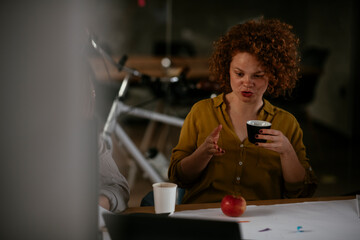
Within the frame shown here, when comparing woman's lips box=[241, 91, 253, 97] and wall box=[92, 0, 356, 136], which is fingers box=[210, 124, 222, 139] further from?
wall box=[92, 0, 356, 136]

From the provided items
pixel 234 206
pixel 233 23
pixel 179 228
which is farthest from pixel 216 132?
pixel 233 23

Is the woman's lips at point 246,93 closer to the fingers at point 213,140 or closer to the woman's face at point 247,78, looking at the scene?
the woman's face at point 247,78

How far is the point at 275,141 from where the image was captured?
1.35 metres

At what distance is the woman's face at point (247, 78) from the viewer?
143 centimetres

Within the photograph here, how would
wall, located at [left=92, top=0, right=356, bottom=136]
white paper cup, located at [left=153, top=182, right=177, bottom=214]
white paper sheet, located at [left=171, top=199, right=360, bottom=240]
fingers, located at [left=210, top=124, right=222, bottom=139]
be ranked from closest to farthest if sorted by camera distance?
white paper sheet, located at [left=171, top=199, right=360, bottom=240] < white paper cup, located at [left=153, top=182, right=177, bottom=214] < fingers, located at [left=210, top=124, right=222, bottom=139] < wall, located at [left=92, top=0, right=356, bottom=136]

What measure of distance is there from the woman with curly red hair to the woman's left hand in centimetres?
4

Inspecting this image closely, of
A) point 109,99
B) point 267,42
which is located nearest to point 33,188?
point 267,42

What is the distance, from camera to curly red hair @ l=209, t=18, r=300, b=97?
142 cm

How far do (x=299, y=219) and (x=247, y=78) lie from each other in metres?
0.48

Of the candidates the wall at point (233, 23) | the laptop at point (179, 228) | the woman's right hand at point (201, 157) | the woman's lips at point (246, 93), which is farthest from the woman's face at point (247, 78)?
the wall at point (233, 23)

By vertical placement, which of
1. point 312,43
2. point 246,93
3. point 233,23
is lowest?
point 246,93

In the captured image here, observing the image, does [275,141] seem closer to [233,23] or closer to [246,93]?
[246,93]

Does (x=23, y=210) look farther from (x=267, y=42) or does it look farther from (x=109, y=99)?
(x=109, y=99)

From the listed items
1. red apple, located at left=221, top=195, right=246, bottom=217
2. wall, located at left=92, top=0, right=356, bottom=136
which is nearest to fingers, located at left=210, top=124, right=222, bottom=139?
red apple, located at left=221, top=195, right=246, bottom=217
